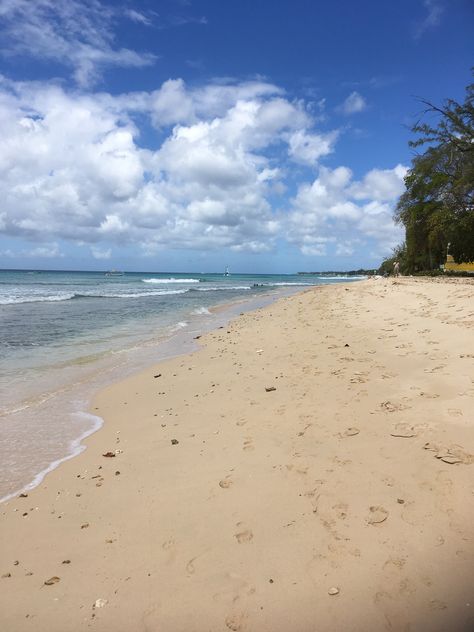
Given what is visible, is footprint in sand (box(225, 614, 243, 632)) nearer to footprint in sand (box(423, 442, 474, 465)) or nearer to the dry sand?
the dry sand

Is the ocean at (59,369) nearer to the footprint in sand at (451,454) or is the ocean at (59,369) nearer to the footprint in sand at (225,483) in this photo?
the footprint in sand at (225,483)

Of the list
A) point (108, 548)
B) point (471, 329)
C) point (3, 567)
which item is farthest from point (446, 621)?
point (471, 329)

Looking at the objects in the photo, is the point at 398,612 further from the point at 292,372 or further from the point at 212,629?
the point at 292,372

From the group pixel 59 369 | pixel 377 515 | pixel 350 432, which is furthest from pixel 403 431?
pixel 59 369

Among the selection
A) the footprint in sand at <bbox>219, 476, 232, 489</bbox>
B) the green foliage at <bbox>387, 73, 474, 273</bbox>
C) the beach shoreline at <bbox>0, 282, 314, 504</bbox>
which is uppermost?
the green foliage at <bbox>387, 73, 474, 273</bbox>

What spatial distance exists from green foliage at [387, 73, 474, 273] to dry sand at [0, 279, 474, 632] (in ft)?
53.7

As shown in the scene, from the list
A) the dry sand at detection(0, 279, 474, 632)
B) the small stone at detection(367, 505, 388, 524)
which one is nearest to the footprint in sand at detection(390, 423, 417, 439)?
the dry sand at detection(0, 279, 474, 632)

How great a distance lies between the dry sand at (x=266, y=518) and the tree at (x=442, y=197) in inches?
637

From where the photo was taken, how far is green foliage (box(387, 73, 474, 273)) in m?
19.2

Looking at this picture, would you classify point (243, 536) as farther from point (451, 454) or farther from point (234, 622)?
point (451, 454)

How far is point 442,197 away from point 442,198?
0.27 ft

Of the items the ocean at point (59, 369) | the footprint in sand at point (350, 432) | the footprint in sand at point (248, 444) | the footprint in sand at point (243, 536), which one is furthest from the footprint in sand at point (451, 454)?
the ocean at point (59, 369)

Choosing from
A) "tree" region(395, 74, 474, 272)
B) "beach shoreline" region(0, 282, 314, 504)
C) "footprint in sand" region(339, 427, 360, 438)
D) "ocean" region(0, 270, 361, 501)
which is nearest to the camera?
"footprint in sand" region(339, 427, 360, 438)

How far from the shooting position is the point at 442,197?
3388 centimetres
